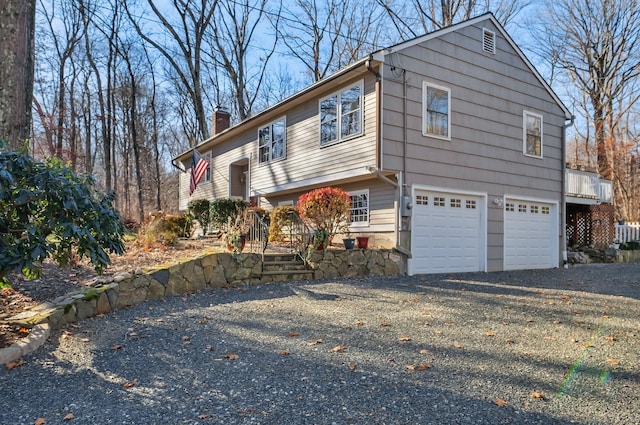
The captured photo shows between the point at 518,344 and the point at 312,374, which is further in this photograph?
the point at 518,344

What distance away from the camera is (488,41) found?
11.5 metres

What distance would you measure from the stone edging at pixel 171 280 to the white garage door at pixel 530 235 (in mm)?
3962

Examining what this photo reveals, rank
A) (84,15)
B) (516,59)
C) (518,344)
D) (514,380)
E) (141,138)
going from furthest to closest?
(141,138)
(84,15)
(516,59)
(518,344)
(514,380)

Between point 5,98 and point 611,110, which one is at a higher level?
point 611,110

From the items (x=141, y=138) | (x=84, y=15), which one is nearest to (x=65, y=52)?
(x=84, y=15)

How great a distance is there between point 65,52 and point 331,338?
79.4 feet

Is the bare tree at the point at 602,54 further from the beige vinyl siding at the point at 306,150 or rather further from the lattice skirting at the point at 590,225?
the beige vinyl siding at the point at 306,150

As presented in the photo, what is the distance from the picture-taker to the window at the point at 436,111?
33.0 feet

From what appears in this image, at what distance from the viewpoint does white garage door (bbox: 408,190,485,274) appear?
381 inches

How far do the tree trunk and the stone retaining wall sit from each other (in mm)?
2052

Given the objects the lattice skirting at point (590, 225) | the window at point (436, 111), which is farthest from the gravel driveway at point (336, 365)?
the lattice skirting at point (590, 225)

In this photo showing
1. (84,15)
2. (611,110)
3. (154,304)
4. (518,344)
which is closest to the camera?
(518,344)

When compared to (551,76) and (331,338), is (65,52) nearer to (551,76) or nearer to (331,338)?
(331,338)

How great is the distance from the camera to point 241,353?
12.8 ft
